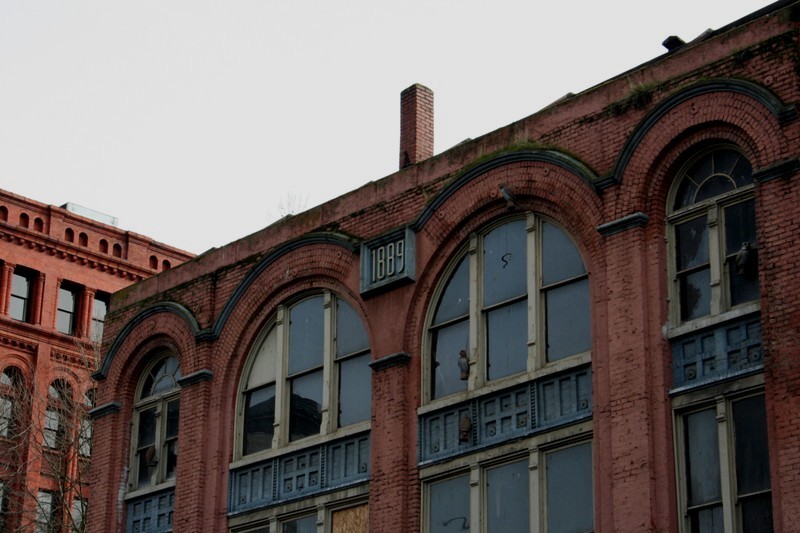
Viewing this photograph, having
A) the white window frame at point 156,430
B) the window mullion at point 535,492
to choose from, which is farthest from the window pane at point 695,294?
the white window frame at point 156,430

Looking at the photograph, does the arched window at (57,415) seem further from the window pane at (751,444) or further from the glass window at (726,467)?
the window pane at (751,444)

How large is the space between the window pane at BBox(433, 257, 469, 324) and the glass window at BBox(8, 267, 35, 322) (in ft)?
112

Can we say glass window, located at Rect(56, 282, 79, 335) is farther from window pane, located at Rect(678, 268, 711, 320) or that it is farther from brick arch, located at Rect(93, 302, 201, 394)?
window pane, located at Rect(678, 268, 711, 320)

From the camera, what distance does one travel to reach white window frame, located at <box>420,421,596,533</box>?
74.7ft

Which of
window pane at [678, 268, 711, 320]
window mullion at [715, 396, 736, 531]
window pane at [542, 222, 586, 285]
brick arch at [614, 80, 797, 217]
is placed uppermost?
brick arch at [614, 80, 797, 217]

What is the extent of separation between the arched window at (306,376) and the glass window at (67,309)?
30.6m

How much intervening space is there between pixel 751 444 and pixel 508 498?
168 inches

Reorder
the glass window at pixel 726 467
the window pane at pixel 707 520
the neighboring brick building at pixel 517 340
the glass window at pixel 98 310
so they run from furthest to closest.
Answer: the glass window at pixel 98 310
the neighboring brick building at pixel 517 340
the window pane at pixel 707 520
the glass window at pixel 726 467

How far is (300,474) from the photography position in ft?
88.8

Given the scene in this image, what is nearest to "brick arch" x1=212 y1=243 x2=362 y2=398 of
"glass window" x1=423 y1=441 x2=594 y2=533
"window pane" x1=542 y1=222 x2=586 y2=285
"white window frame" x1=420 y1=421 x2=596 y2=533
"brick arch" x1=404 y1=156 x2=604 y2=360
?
"brick arch" x1=404 y1=156 x2=604 y2=360

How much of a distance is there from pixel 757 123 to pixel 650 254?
231 cm

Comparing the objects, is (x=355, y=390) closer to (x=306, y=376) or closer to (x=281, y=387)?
(x=306, y=376)

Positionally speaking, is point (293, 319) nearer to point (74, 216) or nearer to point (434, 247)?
point (434, 247)

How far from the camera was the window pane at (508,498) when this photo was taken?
76.2 ft
